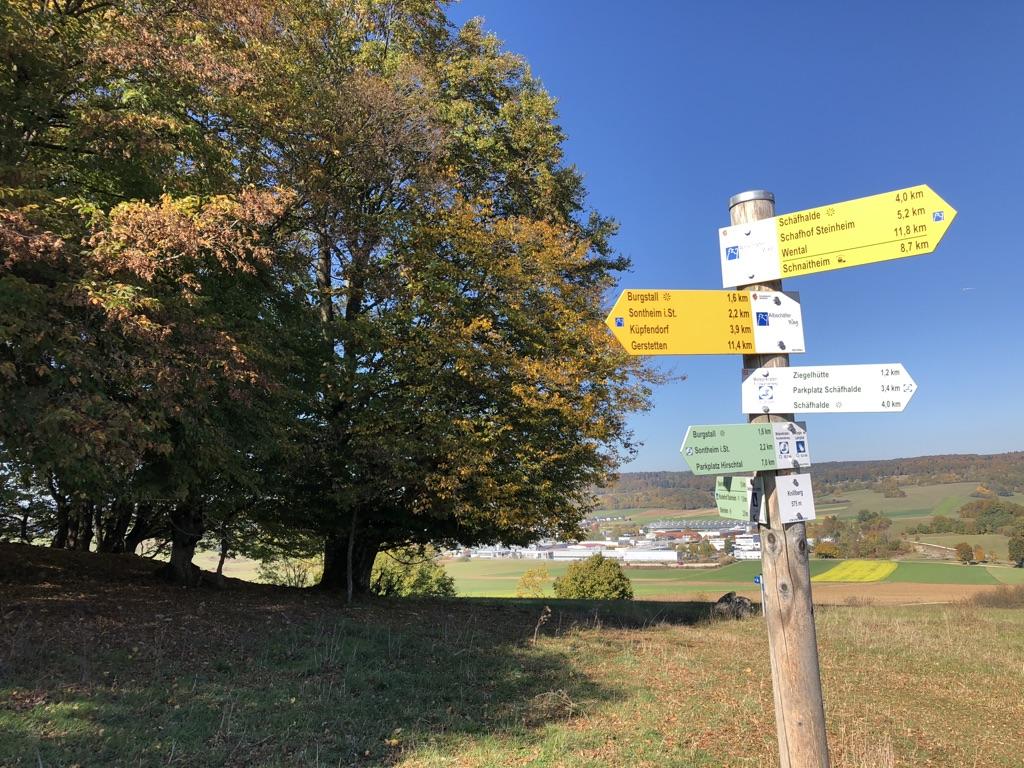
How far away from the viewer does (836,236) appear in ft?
10.1

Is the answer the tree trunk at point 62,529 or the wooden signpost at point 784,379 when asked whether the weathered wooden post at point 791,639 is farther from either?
the tree trunk at point 62,529

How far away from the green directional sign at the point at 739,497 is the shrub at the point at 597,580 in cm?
2892

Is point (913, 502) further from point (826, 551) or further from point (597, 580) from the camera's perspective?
point (597, 580)

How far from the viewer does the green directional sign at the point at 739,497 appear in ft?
10.2

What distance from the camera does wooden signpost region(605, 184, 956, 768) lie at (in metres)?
2.96

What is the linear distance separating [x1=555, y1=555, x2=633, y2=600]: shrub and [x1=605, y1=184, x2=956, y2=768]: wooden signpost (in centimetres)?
2884

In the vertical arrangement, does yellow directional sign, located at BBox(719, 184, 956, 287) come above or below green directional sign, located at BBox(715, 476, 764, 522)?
above

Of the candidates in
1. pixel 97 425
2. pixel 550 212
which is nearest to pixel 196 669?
pixel 97 425

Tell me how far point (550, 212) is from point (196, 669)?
1203cm

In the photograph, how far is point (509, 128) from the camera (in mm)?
15242

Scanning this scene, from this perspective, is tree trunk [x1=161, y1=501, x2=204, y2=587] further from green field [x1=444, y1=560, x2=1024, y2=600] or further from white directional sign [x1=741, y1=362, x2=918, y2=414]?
green field [x1=444, y1=560, x2=1024, y2=600]

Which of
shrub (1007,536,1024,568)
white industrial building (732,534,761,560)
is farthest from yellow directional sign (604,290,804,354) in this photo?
shrub (1007,536,1024,568)

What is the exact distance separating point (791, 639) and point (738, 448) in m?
0.97

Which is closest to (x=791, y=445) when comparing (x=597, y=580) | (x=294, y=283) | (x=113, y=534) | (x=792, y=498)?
(x=792, y=498)
